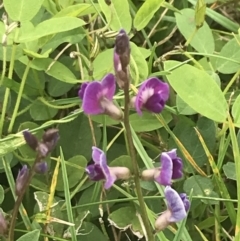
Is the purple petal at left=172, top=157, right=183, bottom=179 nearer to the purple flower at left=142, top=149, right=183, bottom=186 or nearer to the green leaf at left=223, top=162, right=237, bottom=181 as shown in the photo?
the purple flower at left=142, top=149, right=183, bottom=186

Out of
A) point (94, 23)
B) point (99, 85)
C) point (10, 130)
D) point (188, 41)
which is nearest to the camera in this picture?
point (99, 85)

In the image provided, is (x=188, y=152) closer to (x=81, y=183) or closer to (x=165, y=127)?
(x=165, y=127)

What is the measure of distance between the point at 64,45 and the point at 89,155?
0.25 meters

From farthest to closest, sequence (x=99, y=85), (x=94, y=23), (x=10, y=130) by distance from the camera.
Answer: (x=94, y=23)
(x=10, y=130)
(x=99, y=85)

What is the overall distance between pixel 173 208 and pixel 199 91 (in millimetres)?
237

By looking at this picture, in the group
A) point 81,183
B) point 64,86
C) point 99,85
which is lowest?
point 81,183

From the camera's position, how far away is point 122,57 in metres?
0.59

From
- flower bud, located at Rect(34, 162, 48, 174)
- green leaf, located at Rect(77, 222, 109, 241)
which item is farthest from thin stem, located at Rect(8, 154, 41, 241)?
green leaf, located at Rect(77, 222, 109, 241)

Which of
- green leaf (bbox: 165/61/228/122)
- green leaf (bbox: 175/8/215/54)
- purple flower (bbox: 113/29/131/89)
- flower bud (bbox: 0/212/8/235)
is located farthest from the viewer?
green leaf (bbox: 175/8/215/54)

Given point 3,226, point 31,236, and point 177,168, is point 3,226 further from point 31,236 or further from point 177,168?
point 177,168

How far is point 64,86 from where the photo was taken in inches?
41.0

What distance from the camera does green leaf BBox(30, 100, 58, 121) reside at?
998mm

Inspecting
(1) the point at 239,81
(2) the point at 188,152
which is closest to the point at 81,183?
(2) the point at 188,152

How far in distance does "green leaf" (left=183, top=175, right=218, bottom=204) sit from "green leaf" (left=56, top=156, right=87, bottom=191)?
6.8 inches
